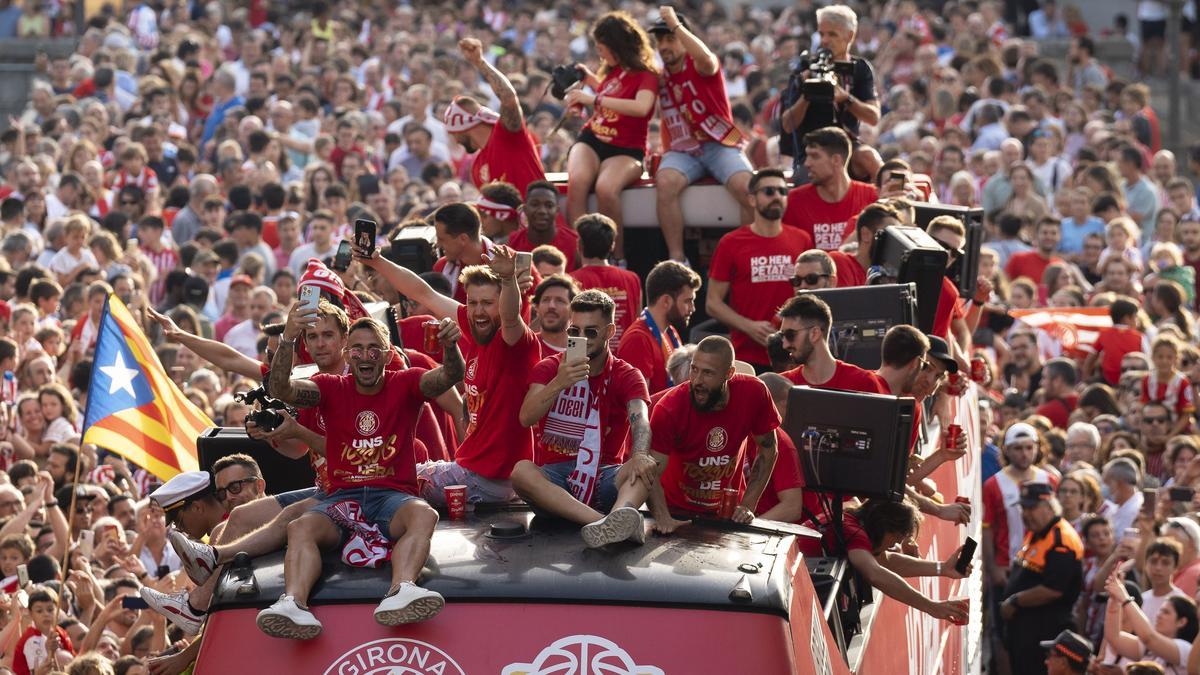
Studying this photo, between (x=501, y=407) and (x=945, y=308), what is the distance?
472 centimetres

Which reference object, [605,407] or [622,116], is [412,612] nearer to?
[605,407]

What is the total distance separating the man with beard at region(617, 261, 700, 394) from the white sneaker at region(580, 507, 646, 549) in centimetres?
303

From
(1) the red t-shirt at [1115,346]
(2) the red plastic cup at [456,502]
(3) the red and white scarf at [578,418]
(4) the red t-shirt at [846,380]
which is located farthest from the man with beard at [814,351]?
(1) the red t-shirt at [1115,346]

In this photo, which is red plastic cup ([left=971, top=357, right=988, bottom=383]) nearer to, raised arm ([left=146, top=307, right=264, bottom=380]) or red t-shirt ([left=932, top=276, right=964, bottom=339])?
red t-shirt ([left=932, top=276, right=964, bottom=339])

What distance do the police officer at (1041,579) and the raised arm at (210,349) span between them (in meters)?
6.08

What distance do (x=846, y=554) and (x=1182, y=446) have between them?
21.2 ft

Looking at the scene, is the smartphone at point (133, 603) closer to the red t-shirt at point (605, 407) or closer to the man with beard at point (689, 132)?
the red t-shirt at point (605, 407)

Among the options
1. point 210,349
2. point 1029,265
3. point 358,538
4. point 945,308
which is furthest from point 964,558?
point 1029,265

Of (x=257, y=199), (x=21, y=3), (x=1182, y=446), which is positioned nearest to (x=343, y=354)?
(x=1182, y=446)

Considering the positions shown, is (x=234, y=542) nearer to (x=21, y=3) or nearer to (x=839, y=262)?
(x=839, y=262)

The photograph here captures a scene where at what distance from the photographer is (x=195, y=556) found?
25.0 ft

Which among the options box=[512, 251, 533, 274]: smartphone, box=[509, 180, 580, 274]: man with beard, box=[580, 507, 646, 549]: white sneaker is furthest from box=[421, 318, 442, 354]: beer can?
box=[509, 180, 580, 274]: man with beard

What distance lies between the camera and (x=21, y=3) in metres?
31.5

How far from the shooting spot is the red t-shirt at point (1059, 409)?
54.1 ft
